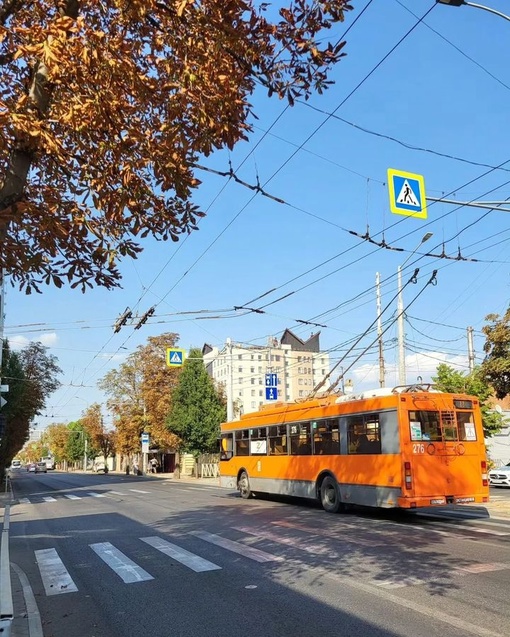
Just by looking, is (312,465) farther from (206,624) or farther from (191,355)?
(191,355)

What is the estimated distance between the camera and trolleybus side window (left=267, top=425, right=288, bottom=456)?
59.4 feet

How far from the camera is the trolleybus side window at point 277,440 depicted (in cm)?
1809

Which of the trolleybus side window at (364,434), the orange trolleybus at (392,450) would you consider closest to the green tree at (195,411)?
the orange trolleybus at (392,450)

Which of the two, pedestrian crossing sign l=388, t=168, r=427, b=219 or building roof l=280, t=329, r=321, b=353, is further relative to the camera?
building roof l=280, t=329, r=321, b=353

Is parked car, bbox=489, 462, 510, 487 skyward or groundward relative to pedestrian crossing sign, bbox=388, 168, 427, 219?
groundward

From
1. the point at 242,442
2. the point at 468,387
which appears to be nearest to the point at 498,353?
the point at 468,387

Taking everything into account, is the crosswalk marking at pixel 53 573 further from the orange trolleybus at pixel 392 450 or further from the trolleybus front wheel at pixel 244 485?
the trolleybus front wheel at pixel 244 485

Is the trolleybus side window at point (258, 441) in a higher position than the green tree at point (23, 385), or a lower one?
lower

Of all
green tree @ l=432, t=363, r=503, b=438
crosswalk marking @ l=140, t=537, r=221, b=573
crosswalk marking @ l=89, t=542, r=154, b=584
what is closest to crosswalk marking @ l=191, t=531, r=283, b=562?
crosswalk marking @ l=140, t=537, r=221, b=573

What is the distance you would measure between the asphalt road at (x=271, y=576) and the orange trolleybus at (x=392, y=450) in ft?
2.50

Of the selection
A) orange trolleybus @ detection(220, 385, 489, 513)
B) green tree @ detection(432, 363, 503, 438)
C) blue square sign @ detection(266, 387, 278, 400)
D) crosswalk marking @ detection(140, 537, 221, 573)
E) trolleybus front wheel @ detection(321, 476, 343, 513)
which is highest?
blue square sign @ detection(266, 387, 278, 400)

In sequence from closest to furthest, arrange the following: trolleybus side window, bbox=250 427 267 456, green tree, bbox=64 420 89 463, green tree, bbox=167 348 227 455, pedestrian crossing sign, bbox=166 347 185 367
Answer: trolleybus side window, bbox=250 427 267 456, pedestrian crossing sign, bbox=166 347 185 367, green tree, bbox=167 348 227 455, green tree, bbox=64 420 89 463

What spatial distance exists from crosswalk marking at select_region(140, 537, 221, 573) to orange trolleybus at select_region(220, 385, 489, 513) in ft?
17.0

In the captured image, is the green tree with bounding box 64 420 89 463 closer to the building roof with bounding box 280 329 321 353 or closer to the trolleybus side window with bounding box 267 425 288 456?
the building roof with bounding box 280 329 321 353
